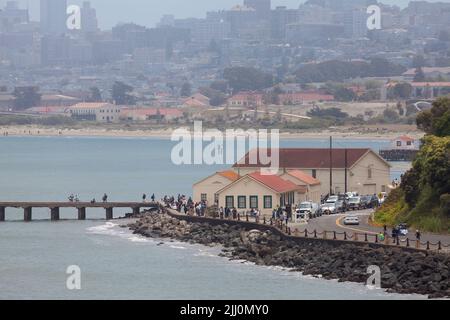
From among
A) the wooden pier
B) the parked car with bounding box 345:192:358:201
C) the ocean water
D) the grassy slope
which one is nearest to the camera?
the ocean water

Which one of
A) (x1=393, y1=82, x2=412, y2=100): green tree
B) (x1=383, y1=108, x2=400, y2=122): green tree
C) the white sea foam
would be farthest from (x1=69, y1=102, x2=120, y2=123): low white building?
the white sea foam

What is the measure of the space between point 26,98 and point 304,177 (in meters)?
144

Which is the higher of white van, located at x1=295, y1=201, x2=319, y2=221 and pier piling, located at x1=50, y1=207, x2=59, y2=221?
white van, located at x1=295, y1=201, x2=319, y2=221

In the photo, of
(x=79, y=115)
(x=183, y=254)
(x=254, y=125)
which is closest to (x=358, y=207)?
(x=183, y=254)

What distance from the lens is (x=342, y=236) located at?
41094 millimetres

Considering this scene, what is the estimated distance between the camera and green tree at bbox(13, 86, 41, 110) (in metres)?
193

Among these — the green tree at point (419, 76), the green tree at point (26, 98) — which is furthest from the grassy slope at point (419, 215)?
→ the green tree at point (26, 98)

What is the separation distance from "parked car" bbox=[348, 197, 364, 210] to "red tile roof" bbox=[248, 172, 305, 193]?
1.56m

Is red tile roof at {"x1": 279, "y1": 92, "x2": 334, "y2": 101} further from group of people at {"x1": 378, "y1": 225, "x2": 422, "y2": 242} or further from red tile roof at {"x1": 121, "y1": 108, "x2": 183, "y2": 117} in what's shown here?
group of people at {"x1": 378, "y1": 225, "x2": 422, "y2": 242}

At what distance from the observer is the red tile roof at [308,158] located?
5431 centimetres

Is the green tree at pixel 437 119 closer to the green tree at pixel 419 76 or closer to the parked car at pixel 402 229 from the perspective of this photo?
the parked car at pixel 402 229

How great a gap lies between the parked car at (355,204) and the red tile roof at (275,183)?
1.56 meters

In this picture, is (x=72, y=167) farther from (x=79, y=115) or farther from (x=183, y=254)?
(x=79, y=115)
